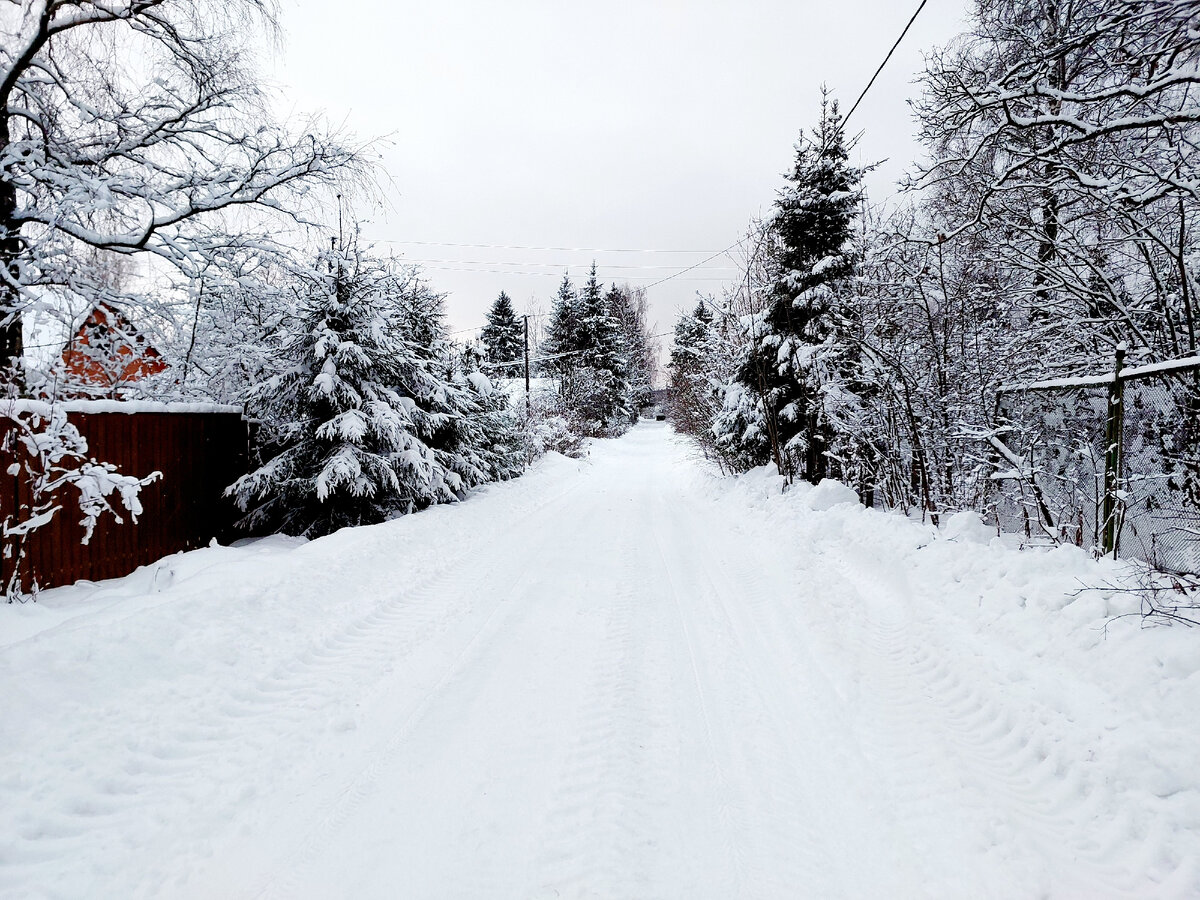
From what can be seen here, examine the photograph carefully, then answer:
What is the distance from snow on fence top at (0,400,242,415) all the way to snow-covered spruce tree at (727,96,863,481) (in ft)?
31.7

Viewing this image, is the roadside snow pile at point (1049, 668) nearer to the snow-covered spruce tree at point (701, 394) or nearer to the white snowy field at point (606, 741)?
the white snowy field at point (606, 741)

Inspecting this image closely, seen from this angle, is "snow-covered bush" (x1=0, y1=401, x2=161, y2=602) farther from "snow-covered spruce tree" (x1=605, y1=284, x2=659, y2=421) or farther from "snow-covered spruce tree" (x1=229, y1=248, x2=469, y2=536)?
Result: "snow-covered spruce tree" (x1=605, y1=284, x2=659, y2=421)

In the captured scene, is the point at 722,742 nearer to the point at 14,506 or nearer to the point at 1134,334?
the point at 1134,334

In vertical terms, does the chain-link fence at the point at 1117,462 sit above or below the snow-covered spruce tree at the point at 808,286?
below

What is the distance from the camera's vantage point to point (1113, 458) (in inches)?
174

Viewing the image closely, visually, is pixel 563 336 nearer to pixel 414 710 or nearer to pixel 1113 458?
pixel 1113 458

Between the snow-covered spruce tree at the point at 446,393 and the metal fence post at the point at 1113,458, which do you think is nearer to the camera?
the metal fence post at the point at 1113,458

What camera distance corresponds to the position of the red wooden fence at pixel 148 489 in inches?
228

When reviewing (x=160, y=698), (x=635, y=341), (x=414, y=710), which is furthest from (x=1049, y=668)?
(x=635, y=341)

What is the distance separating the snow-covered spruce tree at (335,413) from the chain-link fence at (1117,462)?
807 centimetres

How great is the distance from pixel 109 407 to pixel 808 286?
451 inches

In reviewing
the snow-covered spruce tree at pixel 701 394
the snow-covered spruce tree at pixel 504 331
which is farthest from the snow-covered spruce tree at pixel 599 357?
the snow-covered spruce tree at pixel 701 394

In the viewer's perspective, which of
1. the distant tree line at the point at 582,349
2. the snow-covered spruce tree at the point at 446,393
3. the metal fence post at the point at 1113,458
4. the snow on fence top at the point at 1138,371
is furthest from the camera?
the distant tree line at the point at 582,349

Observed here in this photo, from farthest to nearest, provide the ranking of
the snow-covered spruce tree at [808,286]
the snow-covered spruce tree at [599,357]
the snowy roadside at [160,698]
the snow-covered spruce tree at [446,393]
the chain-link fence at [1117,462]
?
the snow-covered spruce tree at [599,357], the snow-covered spruce tree at [808,286], the snow-covered spruce tree at [446,393], the chain-link fence at [1117,462], the snowy roadside at [160,698]
